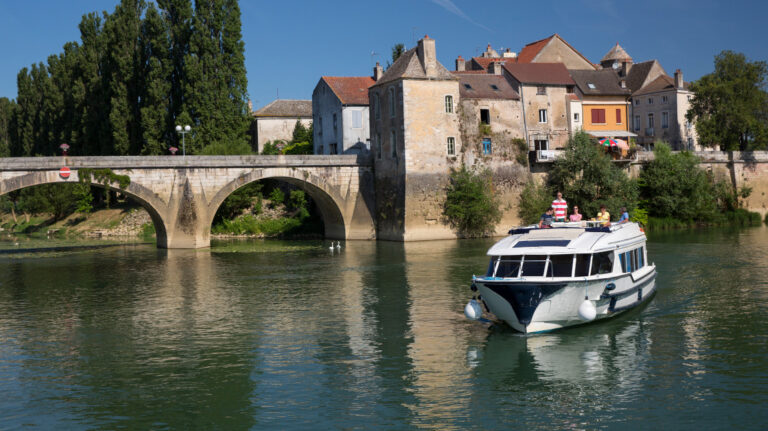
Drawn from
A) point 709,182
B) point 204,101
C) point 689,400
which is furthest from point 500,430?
point 709,182

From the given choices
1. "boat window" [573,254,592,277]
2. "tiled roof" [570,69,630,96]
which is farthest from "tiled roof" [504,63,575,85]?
"boat window" [573,254,592,277]

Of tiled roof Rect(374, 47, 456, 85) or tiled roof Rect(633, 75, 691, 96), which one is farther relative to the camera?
tiled roof Rect(633, 75, 691, 96)

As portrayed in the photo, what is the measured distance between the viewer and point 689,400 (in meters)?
16.8

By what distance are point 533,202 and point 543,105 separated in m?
8.40

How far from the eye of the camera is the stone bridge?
165ft

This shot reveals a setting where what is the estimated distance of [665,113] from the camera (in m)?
78.5

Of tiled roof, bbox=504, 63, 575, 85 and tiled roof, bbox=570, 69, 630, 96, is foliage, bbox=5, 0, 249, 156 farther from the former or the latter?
tiled roof, bbox=570, 69, 630, 96

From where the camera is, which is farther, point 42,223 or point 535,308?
point 42,223

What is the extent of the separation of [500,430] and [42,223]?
75095mm

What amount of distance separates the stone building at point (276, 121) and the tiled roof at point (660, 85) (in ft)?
112

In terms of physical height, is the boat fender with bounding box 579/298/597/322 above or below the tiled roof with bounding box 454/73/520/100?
below

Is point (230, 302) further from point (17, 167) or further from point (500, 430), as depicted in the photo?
point (17, 167)

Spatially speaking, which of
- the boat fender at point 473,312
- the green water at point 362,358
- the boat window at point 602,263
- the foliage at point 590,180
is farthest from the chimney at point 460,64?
the boat fender at point 473,312

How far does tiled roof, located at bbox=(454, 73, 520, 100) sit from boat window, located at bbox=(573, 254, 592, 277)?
38151mm
